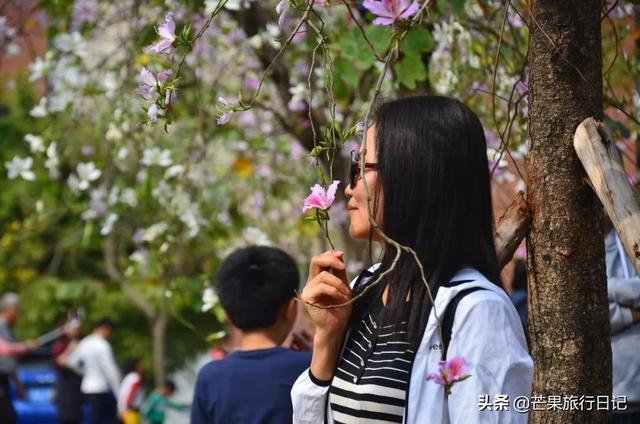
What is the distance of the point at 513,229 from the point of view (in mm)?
2422

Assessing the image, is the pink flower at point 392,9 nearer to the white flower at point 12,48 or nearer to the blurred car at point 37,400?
the white flower at point 12,48

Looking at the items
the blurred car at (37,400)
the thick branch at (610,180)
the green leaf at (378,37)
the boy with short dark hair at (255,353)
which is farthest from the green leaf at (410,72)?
the blurred car at (37,400)

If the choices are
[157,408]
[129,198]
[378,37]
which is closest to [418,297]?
[378,37]

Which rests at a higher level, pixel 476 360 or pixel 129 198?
pixel 129 198

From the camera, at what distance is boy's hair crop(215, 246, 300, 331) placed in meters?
3.42

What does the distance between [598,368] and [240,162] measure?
16.5 ft

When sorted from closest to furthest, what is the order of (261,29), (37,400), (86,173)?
(261,29), (86,173), (37,400)

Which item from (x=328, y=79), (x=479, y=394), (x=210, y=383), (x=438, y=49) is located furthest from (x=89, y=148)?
(x=479, y=394)

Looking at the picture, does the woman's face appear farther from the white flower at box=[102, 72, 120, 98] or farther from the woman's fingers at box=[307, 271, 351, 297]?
the white flower at box=[102, 72, 120, 98]

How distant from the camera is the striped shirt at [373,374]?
213 centimetres

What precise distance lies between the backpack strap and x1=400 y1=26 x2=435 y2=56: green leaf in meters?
1.57

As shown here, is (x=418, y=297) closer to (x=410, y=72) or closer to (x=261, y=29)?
(x=410, y=72)

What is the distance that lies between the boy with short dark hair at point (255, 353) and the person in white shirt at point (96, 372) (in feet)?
21.7

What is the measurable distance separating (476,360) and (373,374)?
233 millimetres
